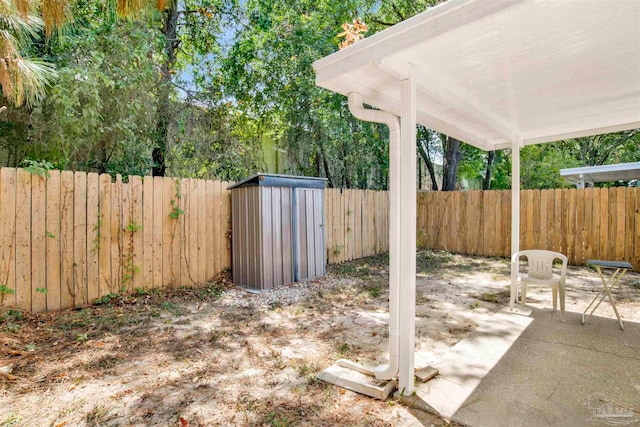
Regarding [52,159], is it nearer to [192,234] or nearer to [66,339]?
[192,234]

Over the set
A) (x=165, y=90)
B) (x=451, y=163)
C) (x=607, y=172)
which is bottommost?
(x=607, y=172)

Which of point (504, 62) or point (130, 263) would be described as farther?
point (130, 263)

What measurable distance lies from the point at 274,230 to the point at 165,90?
2.97 m

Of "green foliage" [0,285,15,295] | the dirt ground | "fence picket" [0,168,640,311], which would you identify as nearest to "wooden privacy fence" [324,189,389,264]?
"fence picket" [0,168,640,311]

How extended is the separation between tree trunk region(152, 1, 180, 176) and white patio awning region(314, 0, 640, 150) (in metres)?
4.14

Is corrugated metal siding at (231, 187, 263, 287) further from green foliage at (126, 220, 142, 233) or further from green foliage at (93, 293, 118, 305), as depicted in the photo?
green foliage at (93, 293, 118, 305)

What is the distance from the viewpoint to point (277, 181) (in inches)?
196

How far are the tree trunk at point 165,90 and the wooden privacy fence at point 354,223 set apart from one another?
302cm

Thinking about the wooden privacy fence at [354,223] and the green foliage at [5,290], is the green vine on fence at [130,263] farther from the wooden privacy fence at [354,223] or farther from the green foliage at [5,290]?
the wooden privacy fence at [354,223]

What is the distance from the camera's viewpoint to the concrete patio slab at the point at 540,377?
1989 millimetres

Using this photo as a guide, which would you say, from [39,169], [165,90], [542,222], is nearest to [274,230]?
[39,169]

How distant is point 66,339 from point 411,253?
3111 mm

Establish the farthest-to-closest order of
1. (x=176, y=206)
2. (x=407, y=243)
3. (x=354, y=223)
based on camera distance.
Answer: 1. (x=354, y=223)
2. (x=176, y=206)
3. (x=407, y=243)

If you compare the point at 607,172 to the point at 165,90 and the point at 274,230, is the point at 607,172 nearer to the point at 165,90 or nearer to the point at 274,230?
the point at 274,230
